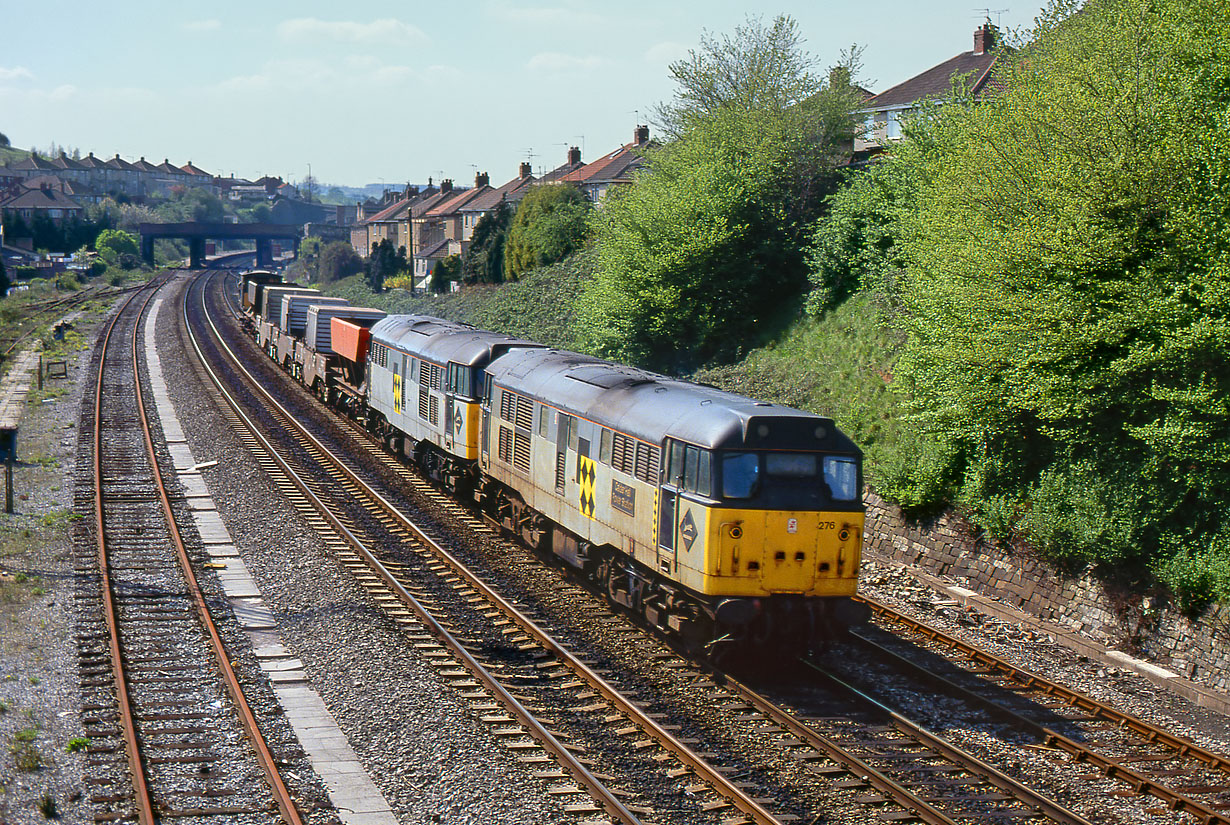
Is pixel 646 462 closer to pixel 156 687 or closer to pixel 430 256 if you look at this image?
pixel 156 687

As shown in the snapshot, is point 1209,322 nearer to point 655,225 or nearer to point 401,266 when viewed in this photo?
point 655,225

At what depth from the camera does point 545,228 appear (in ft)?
200

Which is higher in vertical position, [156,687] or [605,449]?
[605,449]

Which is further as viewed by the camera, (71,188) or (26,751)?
(71,188)

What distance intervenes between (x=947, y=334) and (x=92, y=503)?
17378mm

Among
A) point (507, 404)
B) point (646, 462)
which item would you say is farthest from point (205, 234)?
point (646, 462)

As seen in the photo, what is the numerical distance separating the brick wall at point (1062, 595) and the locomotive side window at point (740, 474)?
685 cm

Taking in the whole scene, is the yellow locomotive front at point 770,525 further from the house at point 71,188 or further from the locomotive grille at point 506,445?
the house at point 71,188

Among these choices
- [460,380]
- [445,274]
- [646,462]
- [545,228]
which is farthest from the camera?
[445,274]

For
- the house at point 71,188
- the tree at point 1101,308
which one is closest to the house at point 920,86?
the tree at point 1101,308

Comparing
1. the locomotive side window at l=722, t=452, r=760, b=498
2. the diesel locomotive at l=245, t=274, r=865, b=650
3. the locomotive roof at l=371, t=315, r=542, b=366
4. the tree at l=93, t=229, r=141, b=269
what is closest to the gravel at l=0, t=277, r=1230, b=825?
the diesel locomotive at l=245, t=274, r=865, b=650

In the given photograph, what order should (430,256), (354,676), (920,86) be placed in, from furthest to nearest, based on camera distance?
1. (430,256)
2. (920,86)
3. (354,676)

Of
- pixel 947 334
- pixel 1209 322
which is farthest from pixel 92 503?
pixel 1209 322

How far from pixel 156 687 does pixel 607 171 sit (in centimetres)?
6367
